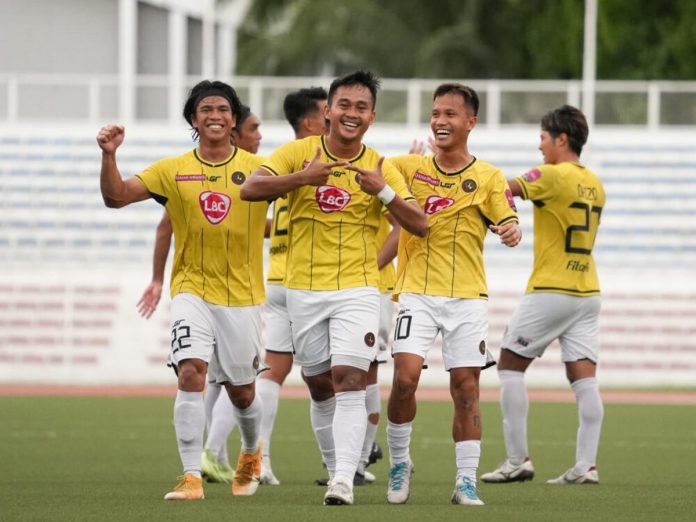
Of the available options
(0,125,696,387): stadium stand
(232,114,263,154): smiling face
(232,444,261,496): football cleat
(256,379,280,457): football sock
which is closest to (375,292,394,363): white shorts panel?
(256,379,280,457): football sock

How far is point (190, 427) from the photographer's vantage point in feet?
28.9

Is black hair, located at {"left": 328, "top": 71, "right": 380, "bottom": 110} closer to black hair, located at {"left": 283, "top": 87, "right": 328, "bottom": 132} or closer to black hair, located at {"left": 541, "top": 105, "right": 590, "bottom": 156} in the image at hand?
black hair, located at {"left": 283, "top": 87, "right": 328, "bottom": 132}

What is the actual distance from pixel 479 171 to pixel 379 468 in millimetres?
3444

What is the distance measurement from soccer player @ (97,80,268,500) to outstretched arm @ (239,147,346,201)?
60cm

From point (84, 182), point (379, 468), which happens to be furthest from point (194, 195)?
point (84, 182)

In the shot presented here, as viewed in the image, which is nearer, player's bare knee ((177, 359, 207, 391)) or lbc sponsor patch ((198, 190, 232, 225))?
player's bare knee ((177, 359, 207, 391))

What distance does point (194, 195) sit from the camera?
9.05 m

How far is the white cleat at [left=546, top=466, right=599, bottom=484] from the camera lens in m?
10.4

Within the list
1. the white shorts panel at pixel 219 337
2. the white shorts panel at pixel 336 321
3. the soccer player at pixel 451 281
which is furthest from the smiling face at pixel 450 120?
the white shorts panel at pixel 219 337

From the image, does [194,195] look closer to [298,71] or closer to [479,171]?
[479,171]

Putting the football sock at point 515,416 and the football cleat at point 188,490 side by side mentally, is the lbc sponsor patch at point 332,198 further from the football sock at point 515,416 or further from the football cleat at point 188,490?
the football sock at point 515,416

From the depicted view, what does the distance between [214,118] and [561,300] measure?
9.54 feet

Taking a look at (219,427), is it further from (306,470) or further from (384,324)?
(384,324)

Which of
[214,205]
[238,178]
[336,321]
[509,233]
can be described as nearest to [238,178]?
[238,178]
